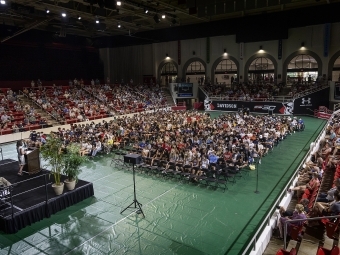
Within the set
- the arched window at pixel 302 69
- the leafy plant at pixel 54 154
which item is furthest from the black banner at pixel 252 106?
the leafy plant at pixel 54 154

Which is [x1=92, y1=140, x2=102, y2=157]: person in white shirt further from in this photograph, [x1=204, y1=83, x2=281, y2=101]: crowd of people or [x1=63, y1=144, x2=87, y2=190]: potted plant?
[x1=204, y1=83, x2=281, y2=101]: crowd of people

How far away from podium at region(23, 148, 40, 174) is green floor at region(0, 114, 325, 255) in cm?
230

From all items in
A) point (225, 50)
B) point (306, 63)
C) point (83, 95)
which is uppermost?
point (225, 50)

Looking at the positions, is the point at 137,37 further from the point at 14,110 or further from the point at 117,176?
the point at 117,176

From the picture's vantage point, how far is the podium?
11.2m

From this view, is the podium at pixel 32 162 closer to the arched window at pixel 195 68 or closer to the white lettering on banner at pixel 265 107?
the white lettering on banner at pixel 265 107

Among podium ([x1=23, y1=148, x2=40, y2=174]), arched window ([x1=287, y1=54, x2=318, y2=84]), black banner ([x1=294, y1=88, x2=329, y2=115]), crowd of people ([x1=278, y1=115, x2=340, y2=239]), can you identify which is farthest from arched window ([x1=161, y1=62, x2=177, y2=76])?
podium ([x1=23, y1=148, x2=40, y2=174])

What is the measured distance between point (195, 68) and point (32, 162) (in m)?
33.3

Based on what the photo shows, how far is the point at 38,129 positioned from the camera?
73.8 ft

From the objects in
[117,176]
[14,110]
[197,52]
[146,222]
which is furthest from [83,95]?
[146,222]

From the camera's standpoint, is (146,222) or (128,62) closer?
(146,222)

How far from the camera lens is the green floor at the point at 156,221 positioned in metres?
7.13

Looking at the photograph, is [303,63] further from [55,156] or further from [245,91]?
[55,156]

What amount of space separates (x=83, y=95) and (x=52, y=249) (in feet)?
85.2
